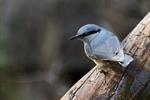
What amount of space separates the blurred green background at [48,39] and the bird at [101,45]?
2.39 meters

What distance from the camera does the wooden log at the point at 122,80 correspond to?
2.30 m

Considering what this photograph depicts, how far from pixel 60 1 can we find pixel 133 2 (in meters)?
0.71

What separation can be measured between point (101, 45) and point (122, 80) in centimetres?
18

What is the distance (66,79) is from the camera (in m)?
5.02

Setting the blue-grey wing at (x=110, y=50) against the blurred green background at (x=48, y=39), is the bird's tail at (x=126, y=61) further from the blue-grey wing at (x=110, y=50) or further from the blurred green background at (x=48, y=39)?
the blurred green background at (x=48, y=39)

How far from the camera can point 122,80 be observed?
2.31m

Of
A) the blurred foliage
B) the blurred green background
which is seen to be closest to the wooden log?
the blurred green background

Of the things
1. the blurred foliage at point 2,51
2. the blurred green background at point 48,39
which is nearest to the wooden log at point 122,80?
the blurred green background at point 48,39

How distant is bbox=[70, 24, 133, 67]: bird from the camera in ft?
7.35

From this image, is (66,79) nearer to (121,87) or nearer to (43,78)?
(43,78)

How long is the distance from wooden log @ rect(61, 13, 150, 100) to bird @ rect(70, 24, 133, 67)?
61mm

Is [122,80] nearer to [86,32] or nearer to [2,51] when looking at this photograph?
[86,32]

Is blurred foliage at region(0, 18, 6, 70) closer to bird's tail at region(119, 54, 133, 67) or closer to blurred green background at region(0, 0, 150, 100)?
blurred green background at region(0, 0, 150, 100)

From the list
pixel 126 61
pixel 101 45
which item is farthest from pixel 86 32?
pixel 126 61
